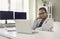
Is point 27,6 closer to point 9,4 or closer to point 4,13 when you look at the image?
point 9,4

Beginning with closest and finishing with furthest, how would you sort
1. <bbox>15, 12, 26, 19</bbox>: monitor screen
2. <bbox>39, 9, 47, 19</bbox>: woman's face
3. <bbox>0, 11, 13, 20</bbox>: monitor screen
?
<bbox>39, 9, 47, 19</bbox>: woman's face → <bbox>0, 11, 13, 20</bbox>: monitor screen → <bbox>15, 12, 26, 19</bbox>: monitor screen

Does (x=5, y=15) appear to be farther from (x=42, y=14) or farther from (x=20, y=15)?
(x=42, y=14)

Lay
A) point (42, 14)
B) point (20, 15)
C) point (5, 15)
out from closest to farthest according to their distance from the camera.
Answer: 1. point (42, 14)
2. point (5, 15)
3. point (20, 15)

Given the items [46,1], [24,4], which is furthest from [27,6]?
[46,1]

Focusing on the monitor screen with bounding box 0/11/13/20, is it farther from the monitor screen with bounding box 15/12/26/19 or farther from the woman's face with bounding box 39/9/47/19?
the woman's face with bounding box 39/9/47/19

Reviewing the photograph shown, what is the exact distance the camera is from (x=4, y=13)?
4168 millimetres

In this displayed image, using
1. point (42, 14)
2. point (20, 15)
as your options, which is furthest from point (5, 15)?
point (42, 14)

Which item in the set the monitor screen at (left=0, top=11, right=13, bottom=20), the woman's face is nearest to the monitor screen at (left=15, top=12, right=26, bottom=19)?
the monitor screen at (left=0, top=11, right=13, bottom=20)

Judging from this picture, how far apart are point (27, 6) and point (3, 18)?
1325mm

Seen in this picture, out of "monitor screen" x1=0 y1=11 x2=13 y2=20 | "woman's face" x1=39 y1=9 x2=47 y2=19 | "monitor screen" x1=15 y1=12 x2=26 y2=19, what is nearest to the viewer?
"woman's face" x1=39 y1=9 x2=47 y2=19

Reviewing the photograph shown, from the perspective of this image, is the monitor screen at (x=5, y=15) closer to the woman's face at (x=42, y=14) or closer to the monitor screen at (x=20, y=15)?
the monitor screen at (x=20, y=15)

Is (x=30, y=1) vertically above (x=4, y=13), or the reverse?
(x=30, y=1)

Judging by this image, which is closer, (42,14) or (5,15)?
(42,14)

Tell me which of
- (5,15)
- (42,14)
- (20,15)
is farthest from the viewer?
(20,15)
